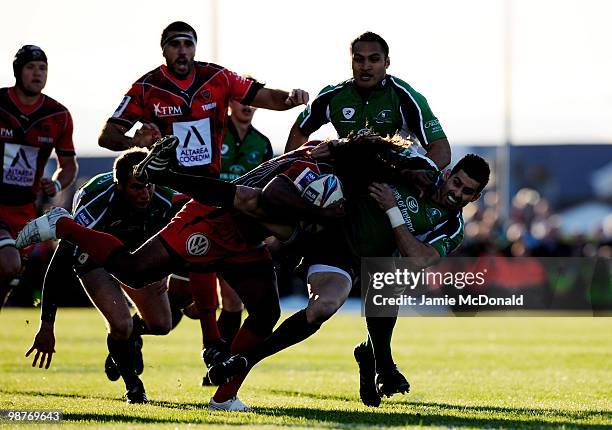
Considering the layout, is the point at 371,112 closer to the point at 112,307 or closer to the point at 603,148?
the point at 112,307

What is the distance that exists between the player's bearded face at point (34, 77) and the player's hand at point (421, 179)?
398cm

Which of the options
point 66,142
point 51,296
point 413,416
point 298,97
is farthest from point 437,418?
point 66,142

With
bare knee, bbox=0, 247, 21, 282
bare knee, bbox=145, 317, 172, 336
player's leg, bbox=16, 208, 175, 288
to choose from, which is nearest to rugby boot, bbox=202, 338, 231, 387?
bare knee, bbox=145, 317, 172, 336

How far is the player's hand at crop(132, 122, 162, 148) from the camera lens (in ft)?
34.7

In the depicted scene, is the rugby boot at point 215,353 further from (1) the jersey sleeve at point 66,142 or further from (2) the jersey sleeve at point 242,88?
(1) the jersey sleeve at point 66,142

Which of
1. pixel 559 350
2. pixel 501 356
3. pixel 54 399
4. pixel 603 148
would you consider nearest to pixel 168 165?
pixel 54 399

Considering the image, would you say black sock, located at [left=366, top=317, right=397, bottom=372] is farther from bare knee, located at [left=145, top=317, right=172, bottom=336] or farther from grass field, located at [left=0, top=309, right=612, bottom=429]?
bare knee, located at [left=145, top=317, right=172, bottom=336]

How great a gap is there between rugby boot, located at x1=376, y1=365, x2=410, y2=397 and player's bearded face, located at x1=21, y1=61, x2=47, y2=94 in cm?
435

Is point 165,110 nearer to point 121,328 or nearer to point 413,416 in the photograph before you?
point 121,328

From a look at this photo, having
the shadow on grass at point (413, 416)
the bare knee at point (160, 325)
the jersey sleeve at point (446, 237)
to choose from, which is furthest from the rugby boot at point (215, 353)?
the jersey sleeve at point (446, 237)

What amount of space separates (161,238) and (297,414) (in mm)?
1625

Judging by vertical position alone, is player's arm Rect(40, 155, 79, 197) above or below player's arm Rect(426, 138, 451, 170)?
below

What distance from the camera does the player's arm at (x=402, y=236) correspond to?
31.4 ft

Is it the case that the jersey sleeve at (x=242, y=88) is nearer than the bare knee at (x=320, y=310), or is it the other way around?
the bare knee at (x=320, y=310)
